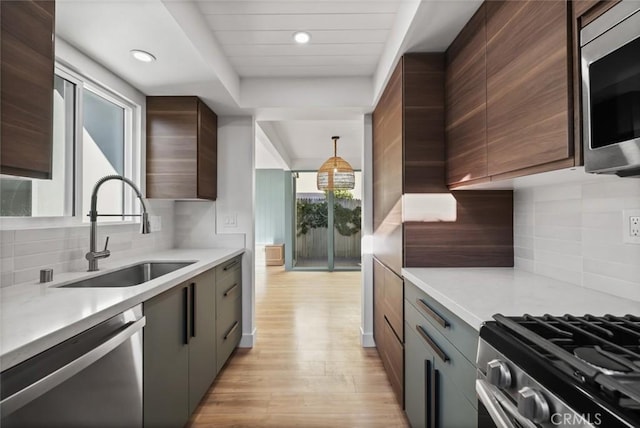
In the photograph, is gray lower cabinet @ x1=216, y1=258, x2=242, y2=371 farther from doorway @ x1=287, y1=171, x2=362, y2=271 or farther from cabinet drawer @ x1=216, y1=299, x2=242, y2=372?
doorway @ x1=287, y1=171, x2=362, y2=271

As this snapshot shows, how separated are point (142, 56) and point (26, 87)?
98 cm

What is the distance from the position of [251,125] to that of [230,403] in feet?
7.53

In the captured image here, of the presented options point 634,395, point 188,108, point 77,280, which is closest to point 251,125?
point 188,108

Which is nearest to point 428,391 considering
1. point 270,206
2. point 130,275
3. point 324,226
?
point 130,275

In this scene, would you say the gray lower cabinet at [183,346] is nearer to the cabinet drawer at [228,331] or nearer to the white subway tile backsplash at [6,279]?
the cabinet drawer at [228,331]

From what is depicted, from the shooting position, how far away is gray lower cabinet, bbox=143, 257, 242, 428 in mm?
1332

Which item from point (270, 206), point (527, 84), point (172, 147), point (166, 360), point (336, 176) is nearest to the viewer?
point (527, 84)

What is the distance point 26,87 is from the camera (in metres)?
1.02

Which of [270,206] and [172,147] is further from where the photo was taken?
[270,206]

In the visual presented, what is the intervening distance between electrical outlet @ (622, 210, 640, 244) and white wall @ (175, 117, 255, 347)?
2.53m

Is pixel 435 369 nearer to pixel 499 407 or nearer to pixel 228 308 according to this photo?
pixel 499 407

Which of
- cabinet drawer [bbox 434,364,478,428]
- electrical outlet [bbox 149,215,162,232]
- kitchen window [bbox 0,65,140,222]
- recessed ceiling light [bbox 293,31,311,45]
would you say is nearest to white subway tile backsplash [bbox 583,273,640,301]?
cabinet drawer [bbox 434,364,478,428]

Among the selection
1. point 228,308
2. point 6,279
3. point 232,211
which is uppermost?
point 232,211

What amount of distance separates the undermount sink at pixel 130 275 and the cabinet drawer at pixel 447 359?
1.56 meters
